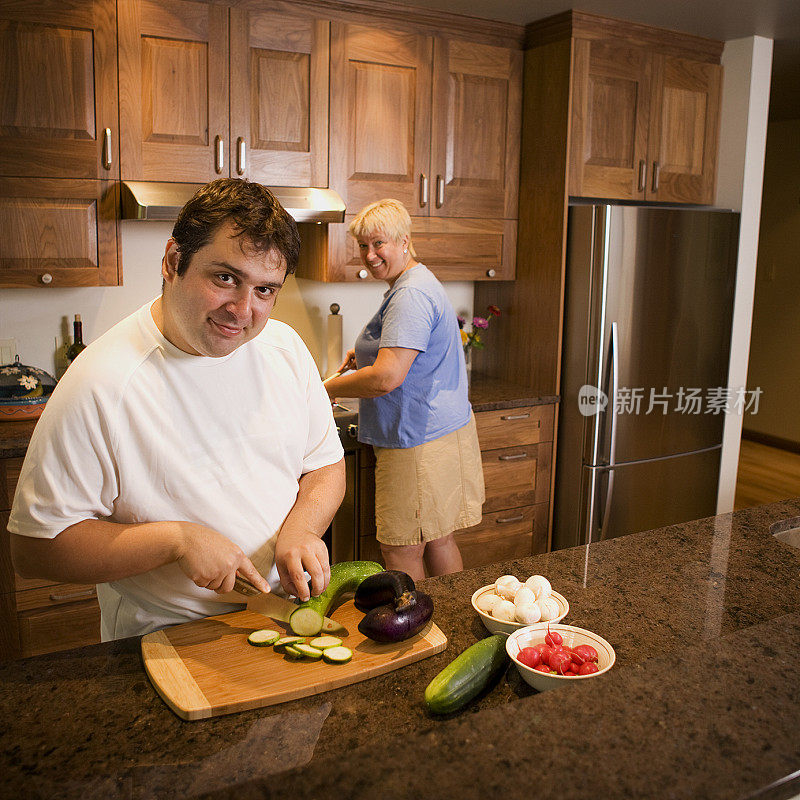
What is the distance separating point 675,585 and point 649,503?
7.30ft

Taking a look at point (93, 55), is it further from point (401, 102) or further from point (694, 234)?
point (694, 234)

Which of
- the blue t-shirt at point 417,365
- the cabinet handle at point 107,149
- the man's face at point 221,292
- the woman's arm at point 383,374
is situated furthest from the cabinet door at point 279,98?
the man's face at point 221,292

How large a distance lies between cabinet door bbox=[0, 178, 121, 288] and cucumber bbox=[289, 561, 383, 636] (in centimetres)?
182

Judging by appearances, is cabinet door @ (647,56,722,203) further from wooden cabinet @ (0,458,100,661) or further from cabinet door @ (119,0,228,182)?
wooden cabinet @ (0,458,100,661)

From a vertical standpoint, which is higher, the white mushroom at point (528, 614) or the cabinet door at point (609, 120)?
the cabinet door at point (609, 120)

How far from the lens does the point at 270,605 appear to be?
1.28 metres

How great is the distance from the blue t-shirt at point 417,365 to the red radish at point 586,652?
1.52 m

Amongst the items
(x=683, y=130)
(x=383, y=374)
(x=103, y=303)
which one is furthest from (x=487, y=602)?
(x=683, y=130)

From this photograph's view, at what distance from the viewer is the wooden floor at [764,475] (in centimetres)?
495

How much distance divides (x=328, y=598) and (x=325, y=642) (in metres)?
0.12

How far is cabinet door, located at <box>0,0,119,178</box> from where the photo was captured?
8.31ft

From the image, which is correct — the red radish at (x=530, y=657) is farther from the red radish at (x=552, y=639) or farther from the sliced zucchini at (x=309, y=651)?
the sliced zucchini at (x=309, y=651)

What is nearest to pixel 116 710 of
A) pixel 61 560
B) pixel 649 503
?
pixel 61 560

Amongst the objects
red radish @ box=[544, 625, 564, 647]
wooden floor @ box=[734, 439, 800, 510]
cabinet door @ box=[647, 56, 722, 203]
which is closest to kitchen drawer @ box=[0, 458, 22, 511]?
red radish @ box=[544, 625, 564, 647]
